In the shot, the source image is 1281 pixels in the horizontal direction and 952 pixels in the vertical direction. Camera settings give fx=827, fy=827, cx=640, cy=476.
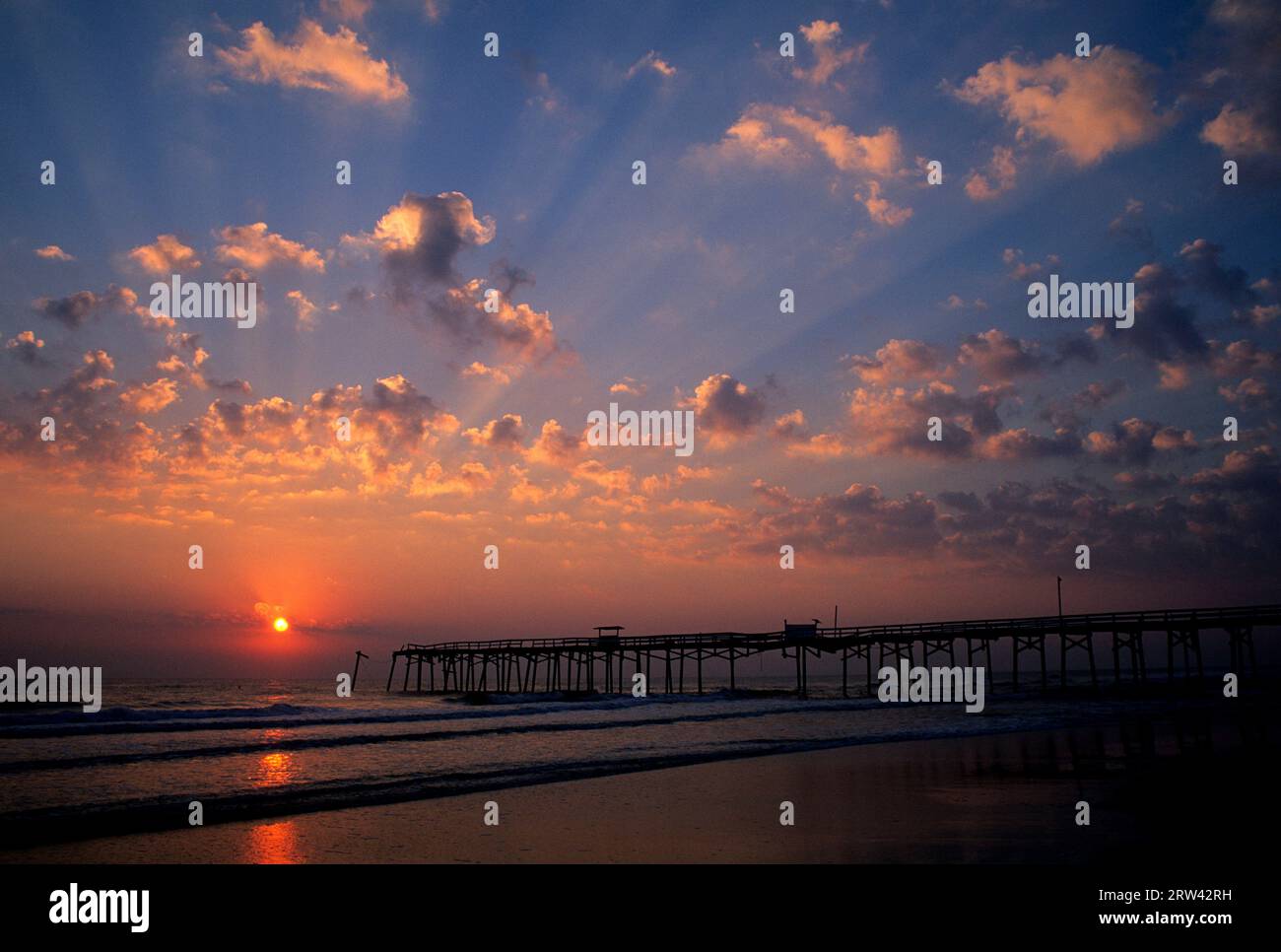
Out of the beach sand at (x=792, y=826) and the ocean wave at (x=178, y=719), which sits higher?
the beach sand at (x=792, y=826)

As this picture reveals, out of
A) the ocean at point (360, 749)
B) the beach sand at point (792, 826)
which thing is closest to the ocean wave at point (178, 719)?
the ocean at point (360, 749)

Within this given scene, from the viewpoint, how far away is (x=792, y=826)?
1053 centimetres

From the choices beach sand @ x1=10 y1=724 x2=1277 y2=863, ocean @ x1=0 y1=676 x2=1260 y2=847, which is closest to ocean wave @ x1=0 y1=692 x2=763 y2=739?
ocean @ x1=0 y1=676 x2=1260 y2=847

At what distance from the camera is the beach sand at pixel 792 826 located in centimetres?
910

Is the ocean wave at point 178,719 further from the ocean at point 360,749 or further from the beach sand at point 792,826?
the beach sand at point 792,826

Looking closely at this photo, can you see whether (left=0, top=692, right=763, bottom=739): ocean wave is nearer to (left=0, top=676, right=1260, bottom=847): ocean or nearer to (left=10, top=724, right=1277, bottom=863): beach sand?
(left=0, top=676, right=1260, bottom=847): ocean

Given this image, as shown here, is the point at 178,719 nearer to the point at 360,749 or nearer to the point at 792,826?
the point at 360,749

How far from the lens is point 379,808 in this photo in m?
12.4
